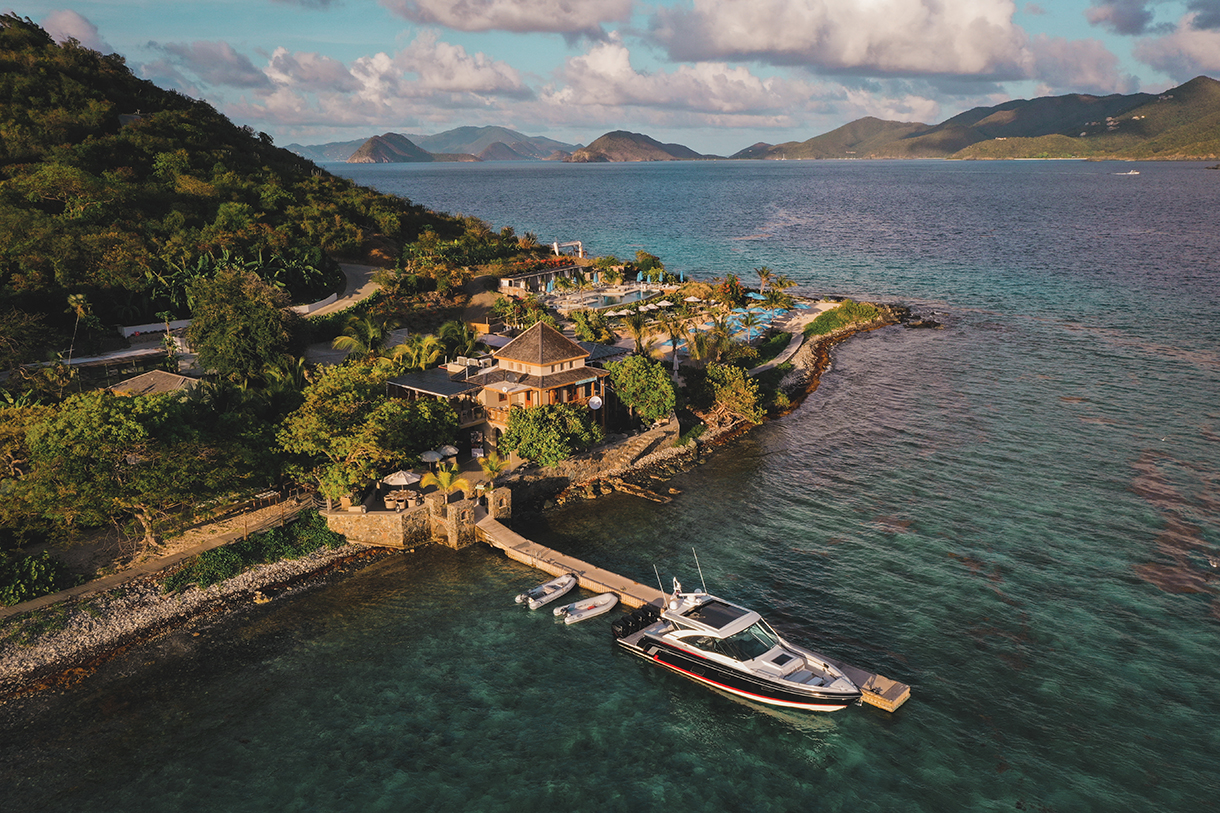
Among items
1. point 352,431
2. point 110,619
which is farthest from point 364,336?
point 110,619

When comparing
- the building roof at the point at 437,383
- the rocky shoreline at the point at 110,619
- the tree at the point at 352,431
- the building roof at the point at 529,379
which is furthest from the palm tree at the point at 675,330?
the rocky shoreline at the point at 110,619

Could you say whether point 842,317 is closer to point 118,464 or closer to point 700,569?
point 700,569

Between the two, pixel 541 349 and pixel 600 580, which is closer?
pixel 600 580

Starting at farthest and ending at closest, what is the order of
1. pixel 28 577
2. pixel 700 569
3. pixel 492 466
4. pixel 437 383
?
pixel 437 383 → pixel 492 466 → pixel 700 569 → pixel 28 577

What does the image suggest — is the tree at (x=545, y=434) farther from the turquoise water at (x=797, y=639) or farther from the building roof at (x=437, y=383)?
the building roof at (x=437, y=383)

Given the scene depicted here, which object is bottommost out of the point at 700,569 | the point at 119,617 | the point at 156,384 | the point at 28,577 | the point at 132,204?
the point at 700,569

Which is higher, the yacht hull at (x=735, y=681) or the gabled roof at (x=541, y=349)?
the gabled roof at (x=541, y=349)
